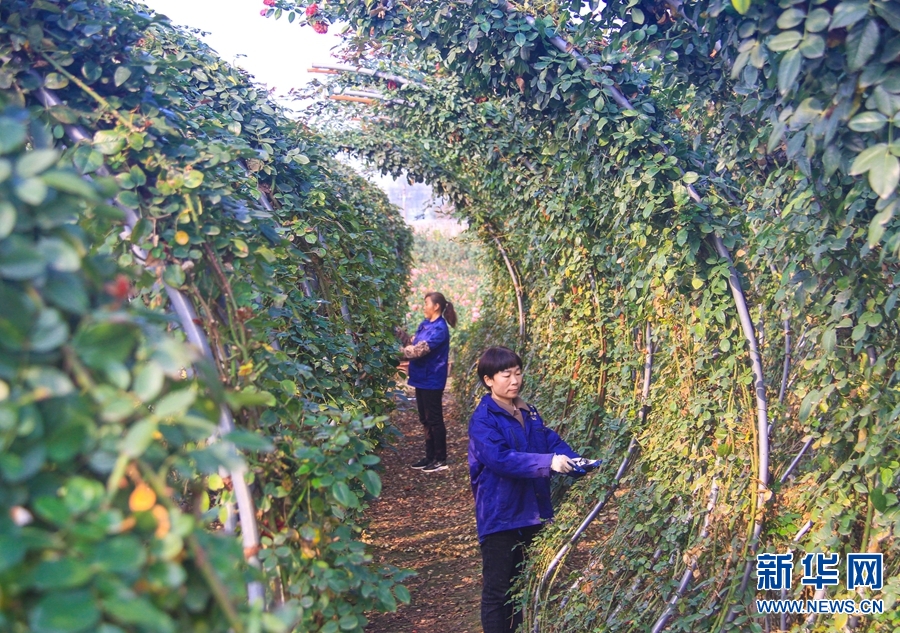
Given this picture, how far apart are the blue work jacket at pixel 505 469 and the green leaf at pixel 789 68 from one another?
69.7 inches

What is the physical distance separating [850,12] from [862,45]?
0.28 ft

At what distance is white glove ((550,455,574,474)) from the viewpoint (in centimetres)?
304

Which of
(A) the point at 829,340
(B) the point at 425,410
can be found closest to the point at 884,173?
(A) the point at 829,340

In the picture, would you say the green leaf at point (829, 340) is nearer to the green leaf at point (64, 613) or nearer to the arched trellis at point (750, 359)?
the arched trellis at point (750, 359)

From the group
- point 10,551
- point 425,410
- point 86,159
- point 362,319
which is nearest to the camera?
point 10,551

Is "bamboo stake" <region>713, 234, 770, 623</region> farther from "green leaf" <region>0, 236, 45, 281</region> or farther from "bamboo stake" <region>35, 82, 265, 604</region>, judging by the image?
"green leaf" <region>0, 236, 45, 281</region>

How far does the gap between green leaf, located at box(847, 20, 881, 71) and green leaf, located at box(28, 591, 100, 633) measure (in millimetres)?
1808

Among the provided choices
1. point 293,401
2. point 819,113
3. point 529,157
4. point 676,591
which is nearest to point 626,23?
point 819,113

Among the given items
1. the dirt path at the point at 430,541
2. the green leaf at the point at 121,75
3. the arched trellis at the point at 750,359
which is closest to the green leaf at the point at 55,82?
the green leaf at the point at 121,75

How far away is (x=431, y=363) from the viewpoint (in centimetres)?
686

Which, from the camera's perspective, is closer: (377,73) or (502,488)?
(502,488)

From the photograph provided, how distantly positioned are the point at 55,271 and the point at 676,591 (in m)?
2.61

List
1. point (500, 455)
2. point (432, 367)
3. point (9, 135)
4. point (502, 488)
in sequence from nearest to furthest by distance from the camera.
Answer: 1. point (9, 135)
2. point (500, 455)
3. point (502, 488)
4. point (432, 367)

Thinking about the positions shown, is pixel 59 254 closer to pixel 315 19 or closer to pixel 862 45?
pixel 862 45
